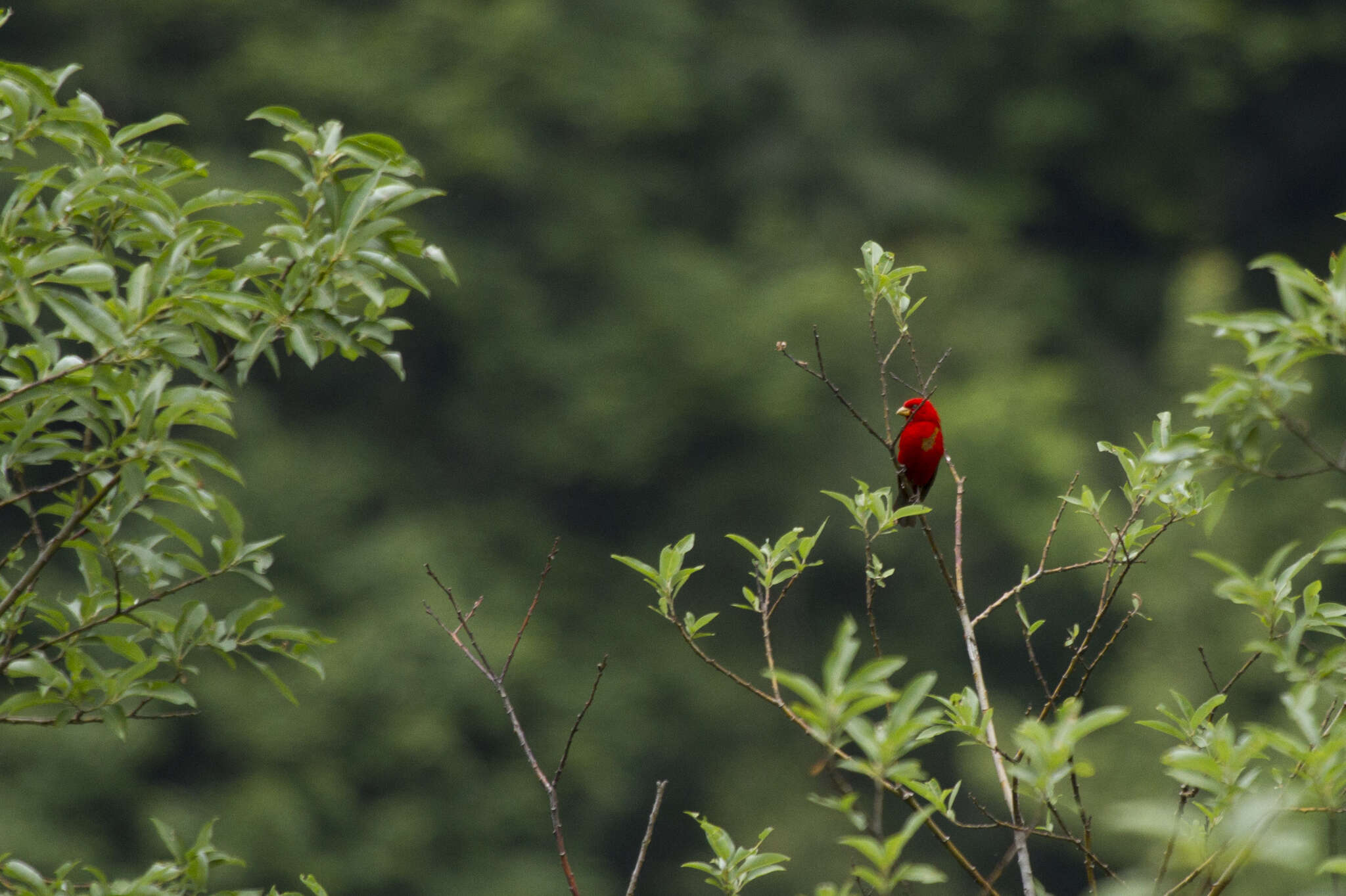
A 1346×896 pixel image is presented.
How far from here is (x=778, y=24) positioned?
827 inches

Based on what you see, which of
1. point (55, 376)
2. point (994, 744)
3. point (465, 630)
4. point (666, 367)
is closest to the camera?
point (55, 376)

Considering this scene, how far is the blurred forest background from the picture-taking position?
13906mm

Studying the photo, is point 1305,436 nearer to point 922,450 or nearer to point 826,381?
point 826,381

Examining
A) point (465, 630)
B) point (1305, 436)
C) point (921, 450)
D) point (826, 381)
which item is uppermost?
point (1305, 436)

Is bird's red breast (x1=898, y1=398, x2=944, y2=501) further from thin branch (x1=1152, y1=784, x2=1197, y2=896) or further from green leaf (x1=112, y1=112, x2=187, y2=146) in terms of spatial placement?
green leaf (x1=112, y1=112, x2=187, y2=146)

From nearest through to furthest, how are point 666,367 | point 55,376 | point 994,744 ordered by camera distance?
point 55,376 < point 994,744 < point 666,367

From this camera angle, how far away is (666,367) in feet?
57.8

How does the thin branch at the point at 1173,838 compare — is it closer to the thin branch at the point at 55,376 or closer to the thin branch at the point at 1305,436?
the thin branch at the point at 1305,436

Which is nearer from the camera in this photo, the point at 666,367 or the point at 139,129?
the point at 139,129

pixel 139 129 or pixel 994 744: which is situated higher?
pixel 139 129

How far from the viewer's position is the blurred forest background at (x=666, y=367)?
13906mm

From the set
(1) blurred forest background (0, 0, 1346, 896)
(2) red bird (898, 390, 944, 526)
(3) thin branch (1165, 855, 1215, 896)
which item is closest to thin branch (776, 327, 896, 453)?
(3) thin branch (1165, 855, 1215, 896)

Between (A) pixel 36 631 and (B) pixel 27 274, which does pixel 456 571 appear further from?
(B) pixel 27 274

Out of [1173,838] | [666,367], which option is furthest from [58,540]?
[666,367]
